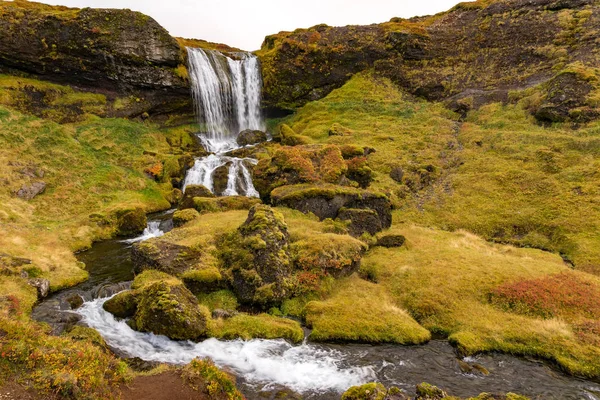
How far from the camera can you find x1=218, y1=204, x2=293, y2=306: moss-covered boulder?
18620mm

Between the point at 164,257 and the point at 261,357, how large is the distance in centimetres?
889

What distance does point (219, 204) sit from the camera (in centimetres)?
3262

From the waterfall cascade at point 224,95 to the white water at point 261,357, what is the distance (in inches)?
1455

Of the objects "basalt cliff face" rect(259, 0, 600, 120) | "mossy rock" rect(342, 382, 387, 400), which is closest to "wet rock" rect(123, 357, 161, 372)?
"mossy rock" rect(342, 382, 387, 400)

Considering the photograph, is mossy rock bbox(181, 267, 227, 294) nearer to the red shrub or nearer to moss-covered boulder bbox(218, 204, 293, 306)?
moss-covered boulder bbox(218, 204, 293, 306)

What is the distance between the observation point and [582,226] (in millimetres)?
27016

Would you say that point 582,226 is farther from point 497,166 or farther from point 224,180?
point 224,180

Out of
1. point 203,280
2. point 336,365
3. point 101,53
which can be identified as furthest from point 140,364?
point 101,53

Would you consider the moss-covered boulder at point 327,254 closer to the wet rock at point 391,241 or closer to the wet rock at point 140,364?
the wet rock at point 391,241

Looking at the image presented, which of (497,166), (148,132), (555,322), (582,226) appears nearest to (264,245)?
(555,322)

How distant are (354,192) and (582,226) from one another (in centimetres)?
1762

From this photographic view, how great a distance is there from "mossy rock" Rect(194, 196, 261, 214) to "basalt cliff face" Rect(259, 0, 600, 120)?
36367mm

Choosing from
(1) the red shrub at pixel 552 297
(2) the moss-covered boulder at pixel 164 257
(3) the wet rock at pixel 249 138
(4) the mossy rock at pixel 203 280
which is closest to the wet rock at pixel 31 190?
(2) the moss-covered boulder at pixel 164 257

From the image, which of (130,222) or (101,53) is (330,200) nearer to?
(130,222)
